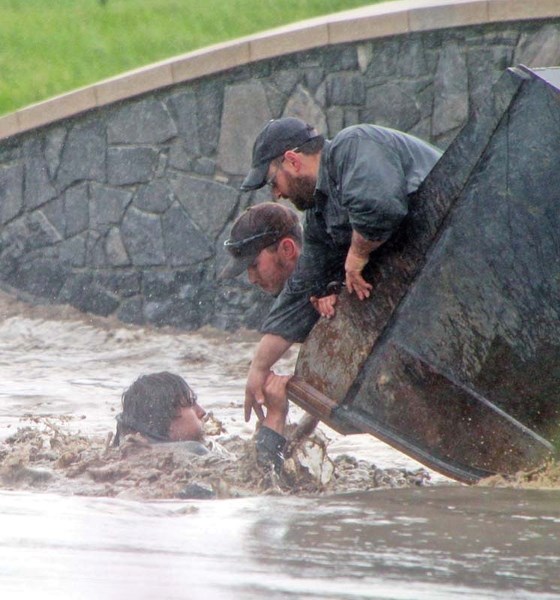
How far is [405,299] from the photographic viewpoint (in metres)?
5.08

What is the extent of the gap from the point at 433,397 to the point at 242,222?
4.31 ft

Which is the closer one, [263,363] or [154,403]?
[263,363]

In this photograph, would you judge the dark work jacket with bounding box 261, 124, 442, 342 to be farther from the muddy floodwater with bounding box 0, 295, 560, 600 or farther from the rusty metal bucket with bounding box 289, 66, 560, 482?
the muddy floodwater with bounding box 0, 295, 560, 600

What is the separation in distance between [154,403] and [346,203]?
1532mm

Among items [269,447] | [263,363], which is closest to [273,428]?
[269,447]

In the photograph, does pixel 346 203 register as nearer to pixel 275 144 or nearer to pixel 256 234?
pixel 275 144

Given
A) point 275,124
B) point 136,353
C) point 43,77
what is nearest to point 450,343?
point 275,124

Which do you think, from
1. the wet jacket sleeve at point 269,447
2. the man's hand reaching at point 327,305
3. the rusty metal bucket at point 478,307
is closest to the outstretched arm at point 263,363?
the wet jacket sleeve at point 269,447

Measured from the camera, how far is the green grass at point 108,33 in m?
13.4

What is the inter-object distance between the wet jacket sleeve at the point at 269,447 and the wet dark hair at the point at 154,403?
0.50m

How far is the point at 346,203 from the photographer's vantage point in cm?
493

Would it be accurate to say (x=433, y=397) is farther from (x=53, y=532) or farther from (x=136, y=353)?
(x=136, y=353)

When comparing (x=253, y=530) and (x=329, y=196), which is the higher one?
(x=329, y=196)

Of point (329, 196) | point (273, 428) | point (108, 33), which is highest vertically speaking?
point (329, 196)
